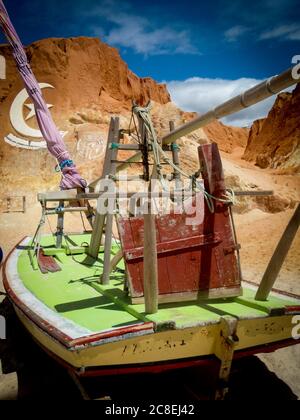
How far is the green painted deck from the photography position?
293cm

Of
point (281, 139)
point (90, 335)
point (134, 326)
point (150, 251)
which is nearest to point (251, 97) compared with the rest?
point (150, 251)

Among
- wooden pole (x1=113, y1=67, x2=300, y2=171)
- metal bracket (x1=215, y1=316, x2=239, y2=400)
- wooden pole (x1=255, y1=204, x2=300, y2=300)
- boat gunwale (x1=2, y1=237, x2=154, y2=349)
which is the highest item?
wooden pole (x1=113, y1=67, x2=300, y2=171)

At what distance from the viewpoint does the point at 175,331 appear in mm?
2709

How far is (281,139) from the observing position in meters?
28.1

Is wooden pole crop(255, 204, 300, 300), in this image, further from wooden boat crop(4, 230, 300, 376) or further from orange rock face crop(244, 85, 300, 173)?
orange rock face crop(244, 85, 300, 173)

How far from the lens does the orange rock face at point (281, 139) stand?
25.2 meters

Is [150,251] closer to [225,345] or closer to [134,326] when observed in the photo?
[134,326]

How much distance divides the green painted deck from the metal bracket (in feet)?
0.35

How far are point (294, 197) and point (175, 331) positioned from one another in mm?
18300

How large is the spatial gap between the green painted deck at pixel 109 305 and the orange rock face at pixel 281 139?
73.3 feet

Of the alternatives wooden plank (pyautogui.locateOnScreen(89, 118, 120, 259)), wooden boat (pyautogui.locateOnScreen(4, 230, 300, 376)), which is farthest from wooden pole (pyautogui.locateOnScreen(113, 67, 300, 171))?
wooden boat (pyautogui.locateOnScreen(4, 230, 300, 376))

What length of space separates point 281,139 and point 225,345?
28.8 metres
